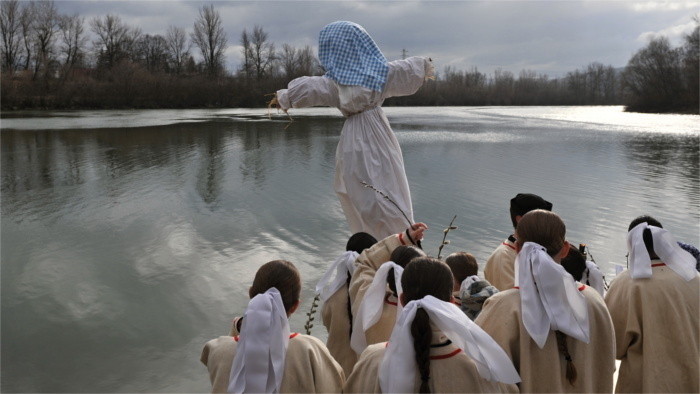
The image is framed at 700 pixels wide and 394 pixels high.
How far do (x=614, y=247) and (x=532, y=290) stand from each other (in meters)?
5.12

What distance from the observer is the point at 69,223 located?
26.8ft

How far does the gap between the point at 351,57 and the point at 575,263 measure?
2.01 m

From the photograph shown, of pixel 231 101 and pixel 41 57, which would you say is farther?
pixel 41 57

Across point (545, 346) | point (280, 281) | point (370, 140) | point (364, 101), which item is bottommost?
point (545, 346)

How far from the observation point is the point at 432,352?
2062 millimetres

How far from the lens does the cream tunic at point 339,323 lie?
3.14m

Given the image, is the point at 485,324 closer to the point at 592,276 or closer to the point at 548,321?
the point at 548,321

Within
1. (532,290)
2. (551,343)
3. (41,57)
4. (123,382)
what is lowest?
(123,382)

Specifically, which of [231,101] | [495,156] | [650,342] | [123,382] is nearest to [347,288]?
[650,342]

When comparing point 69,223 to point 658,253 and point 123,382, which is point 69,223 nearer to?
point 123,382

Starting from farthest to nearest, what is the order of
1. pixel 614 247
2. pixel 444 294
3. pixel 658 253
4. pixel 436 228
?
1. pixel 436 228
2. pixel 614 247
3. pixel 658 253
4. pixel 444 294

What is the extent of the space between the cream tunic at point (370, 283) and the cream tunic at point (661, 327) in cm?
111

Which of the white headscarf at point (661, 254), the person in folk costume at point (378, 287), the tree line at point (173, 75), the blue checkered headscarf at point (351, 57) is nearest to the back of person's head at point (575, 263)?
the white headscarf at point (661, 254)

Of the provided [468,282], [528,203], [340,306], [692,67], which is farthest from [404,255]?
[692,67]
